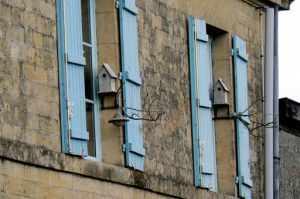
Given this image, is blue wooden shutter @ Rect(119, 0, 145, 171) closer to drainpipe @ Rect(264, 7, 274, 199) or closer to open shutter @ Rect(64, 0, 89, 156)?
open shutter @ Rect(64, 0, 89, 156)

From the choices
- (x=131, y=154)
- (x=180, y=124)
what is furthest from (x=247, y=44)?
(x=131, y=154)

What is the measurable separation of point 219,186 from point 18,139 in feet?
15.6

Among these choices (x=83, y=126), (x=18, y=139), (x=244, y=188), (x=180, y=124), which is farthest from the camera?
(x=244, y=188)

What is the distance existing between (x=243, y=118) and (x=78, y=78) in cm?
390

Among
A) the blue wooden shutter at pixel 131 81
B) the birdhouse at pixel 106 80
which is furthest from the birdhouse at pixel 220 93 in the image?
the birdhouse at pixel 106 80

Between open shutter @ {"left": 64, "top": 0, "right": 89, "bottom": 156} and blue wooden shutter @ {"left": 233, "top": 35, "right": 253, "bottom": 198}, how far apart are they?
3.65 metres

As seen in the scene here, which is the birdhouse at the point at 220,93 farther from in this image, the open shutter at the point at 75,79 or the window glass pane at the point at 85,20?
the open shutter at the point at 75,79

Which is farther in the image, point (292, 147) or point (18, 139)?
point (292, 147)

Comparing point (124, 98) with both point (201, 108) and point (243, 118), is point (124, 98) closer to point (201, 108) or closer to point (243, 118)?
point (201, 108)

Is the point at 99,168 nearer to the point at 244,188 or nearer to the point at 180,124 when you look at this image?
the point at 180,124

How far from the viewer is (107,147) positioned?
16.5m

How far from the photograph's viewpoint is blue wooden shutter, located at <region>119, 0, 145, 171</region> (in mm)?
16609

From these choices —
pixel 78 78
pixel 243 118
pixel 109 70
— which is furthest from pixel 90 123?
pixel 243 118

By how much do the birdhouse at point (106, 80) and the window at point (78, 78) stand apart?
0.11 m
